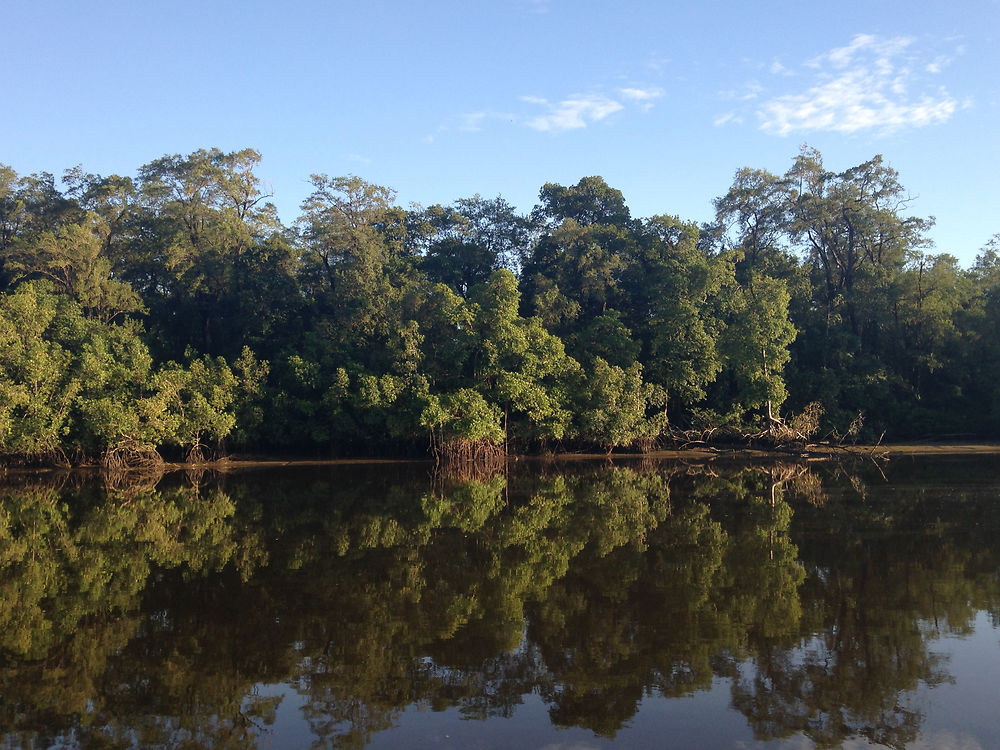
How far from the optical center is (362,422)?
33.2 metres

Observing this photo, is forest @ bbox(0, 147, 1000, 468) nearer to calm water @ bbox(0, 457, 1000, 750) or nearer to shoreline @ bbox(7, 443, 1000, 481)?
shoreline @ bbox(7, 443, 1000, 481)

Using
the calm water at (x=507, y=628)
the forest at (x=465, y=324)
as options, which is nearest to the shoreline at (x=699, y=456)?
the forest at (x=465, y=324)

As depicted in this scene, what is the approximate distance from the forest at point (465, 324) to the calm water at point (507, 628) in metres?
13.1

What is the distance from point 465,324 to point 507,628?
2499 cm

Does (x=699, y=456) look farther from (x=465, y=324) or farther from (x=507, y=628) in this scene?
(x=507, y=628)

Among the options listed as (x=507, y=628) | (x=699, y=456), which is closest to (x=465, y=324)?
(x=699, y=456)

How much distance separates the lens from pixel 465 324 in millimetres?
33750

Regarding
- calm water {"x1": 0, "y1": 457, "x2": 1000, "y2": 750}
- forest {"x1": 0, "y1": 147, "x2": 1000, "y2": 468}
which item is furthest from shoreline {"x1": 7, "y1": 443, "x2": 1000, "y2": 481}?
calm water {"x1": 0, "y1": 457, "x2": 1000, "y2": 750}

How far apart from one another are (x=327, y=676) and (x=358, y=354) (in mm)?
27325

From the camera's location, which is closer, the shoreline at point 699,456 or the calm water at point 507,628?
the calm water at point 507,628

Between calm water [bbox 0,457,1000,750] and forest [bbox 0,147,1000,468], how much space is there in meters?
13.1

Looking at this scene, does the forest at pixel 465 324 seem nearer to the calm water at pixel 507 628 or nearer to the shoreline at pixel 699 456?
the shoreline at pixel 699 456

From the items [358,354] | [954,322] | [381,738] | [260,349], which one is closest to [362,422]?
[358,354]

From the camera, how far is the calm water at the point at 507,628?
6.93 meters
